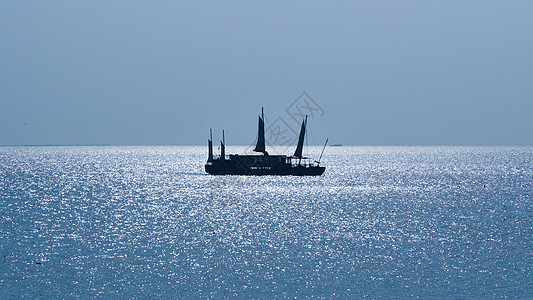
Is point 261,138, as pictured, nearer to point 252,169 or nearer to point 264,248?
point 252,169

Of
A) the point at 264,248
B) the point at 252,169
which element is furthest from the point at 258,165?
the point at 264,248

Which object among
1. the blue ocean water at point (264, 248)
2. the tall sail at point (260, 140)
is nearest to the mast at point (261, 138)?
the tall sail at point (260, 140)

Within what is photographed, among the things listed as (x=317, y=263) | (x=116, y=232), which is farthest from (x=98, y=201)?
(x=317, y=263)

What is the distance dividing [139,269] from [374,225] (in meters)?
37.6

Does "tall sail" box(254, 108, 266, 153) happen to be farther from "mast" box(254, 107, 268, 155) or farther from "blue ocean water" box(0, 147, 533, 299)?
"blue ocean water" box(0, 147, 533, 299)

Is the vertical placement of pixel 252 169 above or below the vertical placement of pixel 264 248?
above

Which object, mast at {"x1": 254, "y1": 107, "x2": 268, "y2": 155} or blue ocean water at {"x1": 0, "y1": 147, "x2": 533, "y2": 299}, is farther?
mast at {"x1": 254, "y1": 107, "x2": 268, "y2": 155}

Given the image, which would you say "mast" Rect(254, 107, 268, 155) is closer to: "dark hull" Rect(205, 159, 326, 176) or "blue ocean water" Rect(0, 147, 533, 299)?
"dark hull" Rect(205, 159, 326, 176)

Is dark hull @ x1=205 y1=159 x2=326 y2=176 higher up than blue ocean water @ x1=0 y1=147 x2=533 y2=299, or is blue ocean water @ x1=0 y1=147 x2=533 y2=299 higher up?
dark hull @ x1=205 y1=159 x2=326 y2=176

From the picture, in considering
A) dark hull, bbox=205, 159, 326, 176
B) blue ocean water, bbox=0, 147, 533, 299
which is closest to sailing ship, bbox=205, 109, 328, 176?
dark hull, bbox=205, 159, 326, 176

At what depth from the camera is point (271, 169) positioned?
164250 mm

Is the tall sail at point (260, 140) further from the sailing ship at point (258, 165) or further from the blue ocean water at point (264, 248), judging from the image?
the blue ocean water at point (264, 248)

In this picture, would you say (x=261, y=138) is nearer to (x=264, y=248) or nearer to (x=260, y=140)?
(x=260, y=140)

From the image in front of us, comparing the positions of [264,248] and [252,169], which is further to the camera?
[252,169]
